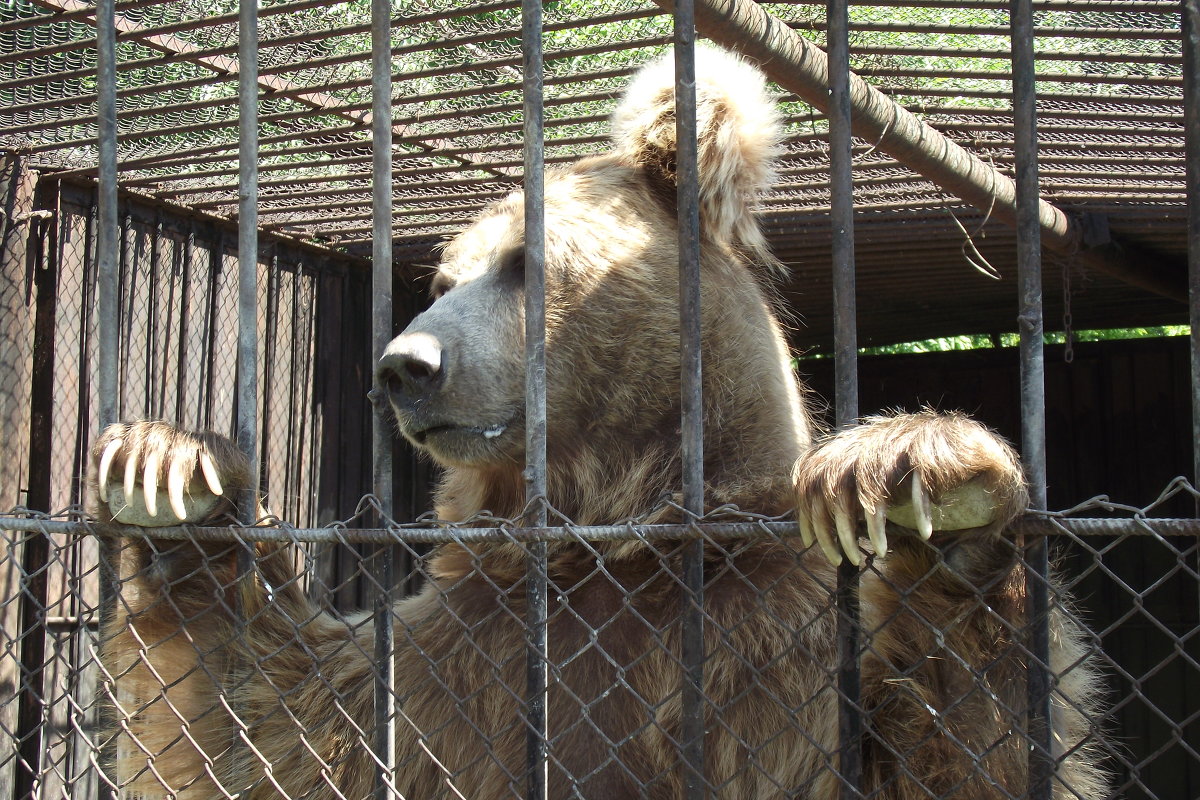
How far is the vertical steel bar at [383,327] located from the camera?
2.55 m

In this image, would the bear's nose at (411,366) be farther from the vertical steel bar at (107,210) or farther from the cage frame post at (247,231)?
the vertical steel bar at (107,210)

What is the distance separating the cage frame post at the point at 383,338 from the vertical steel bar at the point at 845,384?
1035 mm

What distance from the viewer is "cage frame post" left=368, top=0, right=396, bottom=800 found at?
255 centimetres

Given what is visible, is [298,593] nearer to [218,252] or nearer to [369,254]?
[218,252]

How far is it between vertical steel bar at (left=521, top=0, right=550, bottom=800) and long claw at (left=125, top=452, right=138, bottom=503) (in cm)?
101

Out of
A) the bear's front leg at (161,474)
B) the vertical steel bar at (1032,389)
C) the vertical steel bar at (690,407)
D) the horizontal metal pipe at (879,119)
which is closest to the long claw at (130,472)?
the bear's front leg at (161,474)

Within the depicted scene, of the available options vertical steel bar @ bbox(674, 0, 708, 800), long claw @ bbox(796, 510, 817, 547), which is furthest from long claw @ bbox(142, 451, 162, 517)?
long claw @ bbox(796, 510, 817, 547)

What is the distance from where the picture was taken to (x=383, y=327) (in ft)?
8.84

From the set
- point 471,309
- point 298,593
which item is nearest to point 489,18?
point 471,309

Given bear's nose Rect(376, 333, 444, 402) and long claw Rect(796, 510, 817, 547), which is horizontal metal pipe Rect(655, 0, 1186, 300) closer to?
long claw Rect(796, 510, 817, 547)

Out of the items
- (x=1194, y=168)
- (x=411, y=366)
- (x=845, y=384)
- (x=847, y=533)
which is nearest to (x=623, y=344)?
(x=411, y=366)

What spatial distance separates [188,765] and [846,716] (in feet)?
6.69

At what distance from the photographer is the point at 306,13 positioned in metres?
4.02

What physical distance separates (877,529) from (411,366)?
4.31 ft
